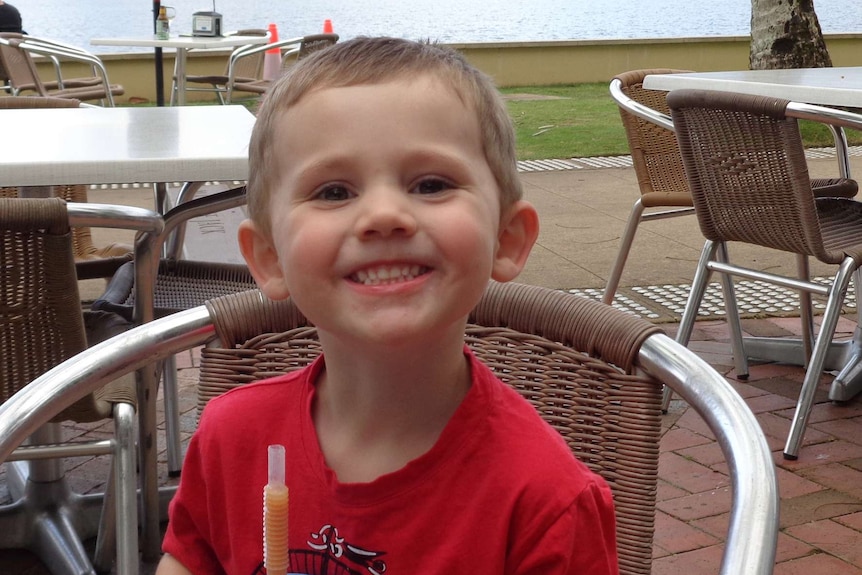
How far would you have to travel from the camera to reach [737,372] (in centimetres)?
371

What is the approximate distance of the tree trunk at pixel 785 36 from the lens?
9.35 m

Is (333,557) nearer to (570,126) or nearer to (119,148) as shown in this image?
(119,148)

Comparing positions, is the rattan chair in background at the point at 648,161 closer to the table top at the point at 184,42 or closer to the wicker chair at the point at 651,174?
the wicker chair at the point at 651,174

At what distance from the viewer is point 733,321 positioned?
11.8 ft

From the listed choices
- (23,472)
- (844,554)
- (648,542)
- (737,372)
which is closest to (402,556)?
(648,542)

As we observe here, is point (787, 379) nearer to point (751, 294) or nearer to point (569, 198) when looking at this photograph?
point (751, 294)

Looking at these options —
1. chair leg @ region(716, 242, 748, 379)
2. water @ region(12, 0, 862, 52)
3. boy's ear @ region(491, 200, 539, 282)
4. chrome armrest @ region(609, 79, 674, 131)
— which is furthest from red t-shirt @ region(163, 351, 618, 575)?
water @ region(12, 0, 862, 52)

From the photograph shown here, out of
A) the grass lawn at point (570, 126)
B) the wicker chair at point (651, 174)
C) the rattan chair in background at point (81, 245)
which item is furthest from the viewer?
the grass lawn at point (570, 126)

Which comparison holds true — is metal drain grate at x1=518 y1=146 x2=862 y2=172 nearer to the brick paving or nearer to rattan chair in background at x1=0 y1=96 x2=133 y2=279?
the brick paving

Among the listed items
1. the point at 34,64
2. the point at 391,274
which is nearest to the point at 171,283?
the point at 391,274

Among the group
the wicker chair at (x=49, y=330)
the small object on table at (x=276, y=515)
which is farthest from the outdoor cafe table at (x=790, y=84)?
the small object on table at (x=276, y=515)

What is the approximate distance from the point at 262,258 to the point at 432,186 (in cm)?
23

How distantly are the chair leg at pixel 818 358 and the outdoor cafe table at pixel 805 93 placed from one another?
1.63 feet

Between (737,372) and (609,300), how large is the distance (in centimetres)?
54
